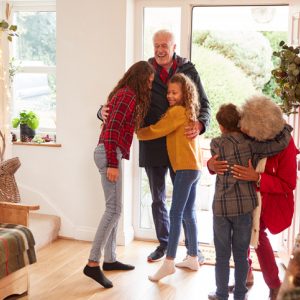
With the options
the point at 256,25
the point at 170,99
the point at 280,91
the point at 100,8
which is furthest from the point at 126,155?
the point at 256,25

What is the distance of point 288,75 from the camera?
2750mm

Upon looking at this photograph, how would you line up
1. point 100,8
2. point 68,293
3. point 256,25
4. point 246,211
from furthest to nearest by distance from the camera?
A: 1. point 256,25
2. point 100,8
3. point 68,293
4. point 246,211

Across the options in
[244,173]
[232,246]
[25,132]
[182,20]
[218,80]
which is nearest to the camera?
[244,173]

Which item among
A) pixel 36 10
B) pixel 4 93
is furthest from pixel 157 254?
pixel 36 10

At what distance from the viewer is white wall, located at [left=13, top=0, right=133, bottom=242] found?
13.3 ft

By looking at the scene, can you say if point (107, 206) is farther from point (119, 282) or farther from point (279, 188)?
point (279, 188)

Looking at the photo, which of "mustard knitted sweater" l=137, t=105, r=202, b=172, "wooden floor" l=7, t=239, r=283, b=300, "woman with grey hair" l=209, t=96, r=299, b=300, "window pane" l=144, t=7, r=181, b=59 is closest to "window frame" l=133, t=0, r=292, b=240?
"window pane" l=144, t=7, r=181, b=59

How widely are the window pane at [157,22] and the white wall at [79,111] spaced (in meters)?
0.16

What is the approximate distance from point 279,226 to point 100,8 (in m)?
2.30

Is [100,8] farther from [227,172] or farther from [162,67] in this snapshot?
[227,172]

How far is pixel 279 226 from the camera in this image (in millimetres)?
2785

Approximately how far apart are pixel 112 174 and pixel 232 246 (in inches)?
34.0

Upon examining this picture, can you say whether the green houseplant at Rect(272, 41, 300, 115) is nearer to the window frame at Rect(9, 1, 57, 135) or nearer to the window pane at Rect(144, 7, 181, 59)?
the window pane at Rect(144, 7, 181, 59)

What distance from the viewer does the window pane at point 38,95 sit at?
4.69m
